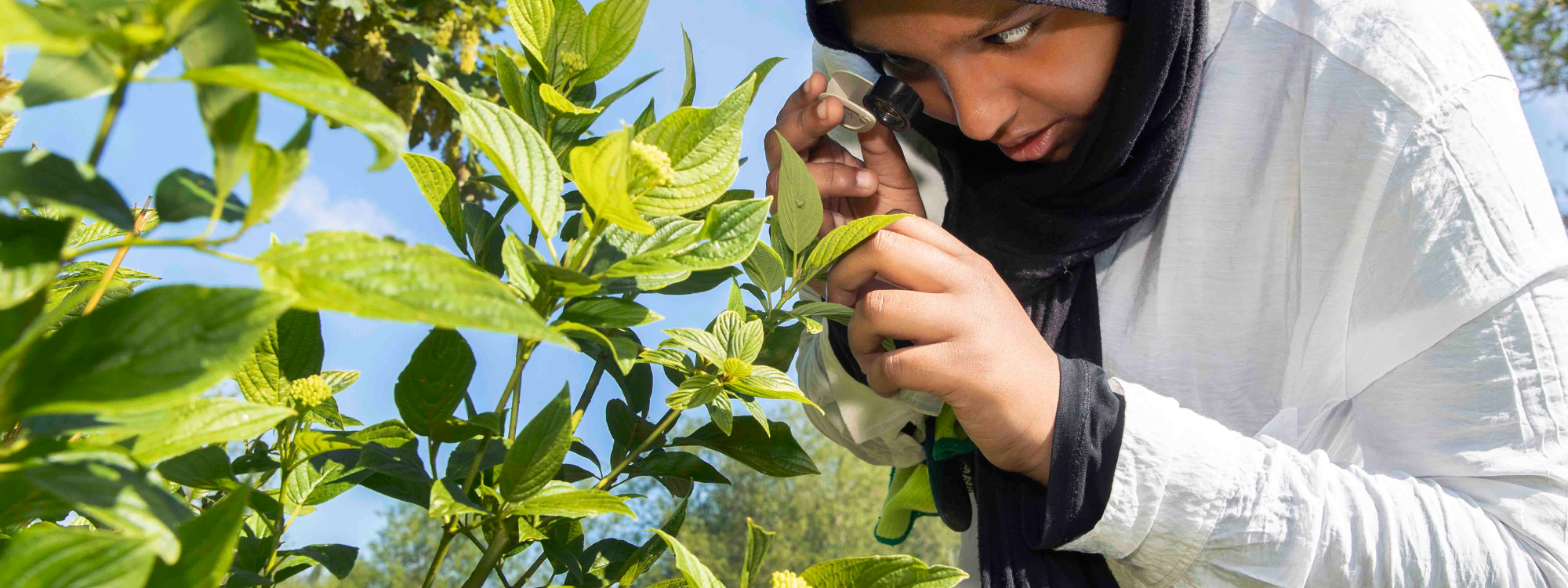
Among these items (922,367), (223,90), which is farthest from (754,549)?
(922,367)

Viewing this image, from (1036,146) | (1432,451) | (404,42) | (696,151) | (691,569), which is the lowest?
(404,42)

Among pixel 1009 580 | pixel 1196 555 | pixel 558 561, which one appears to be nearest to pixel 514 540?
pixel 558 561

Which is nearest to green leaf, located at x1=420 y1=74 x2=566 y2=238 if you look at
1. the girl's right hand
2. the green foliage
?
the green foliage

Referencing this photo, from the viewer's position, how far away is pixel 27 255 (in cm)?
21

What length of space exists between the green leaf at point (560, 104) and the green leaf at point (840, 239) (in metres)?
0.14

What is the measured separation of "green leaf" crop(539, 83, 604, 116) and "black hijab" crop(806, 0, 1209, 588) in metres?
0.48

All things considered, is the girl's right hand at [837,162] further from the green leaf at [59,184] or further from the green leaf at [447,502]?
the green leaf at [59,184]

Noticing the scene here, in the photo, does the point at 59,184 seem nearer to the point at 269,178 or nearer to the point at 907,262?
the point at 269,178

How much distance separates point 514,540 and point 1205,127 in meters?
0.84

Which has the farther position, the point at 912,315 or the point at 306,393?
the point at 912,315

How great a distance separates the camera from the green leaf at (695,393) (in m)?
0.44

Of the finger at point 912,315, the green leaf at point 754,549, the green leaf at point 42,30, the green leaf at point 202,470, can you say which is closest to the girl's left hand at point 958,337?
the finger at point 912,315

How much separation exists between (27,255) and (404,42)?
7.26 feet

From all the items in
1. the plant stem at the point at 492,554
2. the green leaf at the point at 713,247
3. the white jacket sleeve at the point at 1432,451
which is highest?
the green leaf at the point at 713,247
